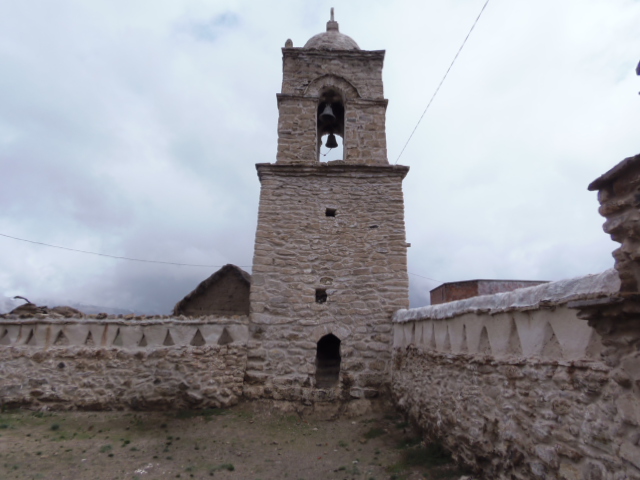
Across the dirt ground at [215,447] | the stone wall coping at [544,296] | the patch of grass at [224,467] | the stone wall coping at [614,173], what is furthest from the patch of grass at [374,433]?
the stone wall coping at [614,173]

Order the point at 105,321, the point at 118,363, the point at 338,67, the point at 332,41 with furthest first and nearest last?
the point at 332,41
the point at 338,67
the point at 105,321
the point at 118,363

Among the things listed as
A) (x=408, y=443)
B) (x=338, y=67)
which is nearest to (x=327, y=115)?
(x=338, y=67)

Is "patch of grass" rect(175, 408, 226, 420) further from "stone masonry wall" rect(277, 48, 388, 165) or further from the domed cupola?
the domed cupola

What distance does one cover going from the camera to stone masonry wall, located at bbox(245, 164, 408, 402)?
22.0 feet

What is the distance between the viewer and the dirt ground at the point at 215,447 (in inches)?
166

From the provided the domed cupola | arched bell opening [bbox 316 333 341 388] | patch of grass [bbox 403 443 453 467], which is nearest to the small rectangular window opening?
arched bell opening [bbox 316 333 341 388]

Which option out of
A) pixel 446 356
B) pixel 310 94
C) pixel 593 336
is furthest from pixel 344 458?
pixel 310 94

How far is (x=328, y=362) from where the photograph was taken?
24.0 ft

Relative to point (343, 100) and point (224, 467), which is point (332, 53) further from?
point (224, 467)

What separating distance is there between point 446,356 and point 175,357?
4.54m

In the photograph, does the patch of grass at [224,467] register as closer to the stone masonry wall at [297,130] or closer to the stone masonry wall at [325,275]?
the stone masonry wall at [325,275]

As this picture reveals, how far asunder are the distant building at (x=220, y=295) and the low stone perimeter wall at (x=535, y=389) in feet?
18.1

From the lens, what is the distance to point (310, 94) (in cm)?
886

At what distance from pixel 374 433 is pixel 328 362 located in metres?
2.00
